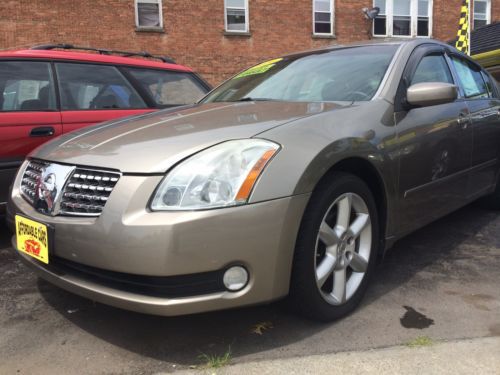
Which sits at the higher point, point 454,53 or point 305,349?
point 454,53

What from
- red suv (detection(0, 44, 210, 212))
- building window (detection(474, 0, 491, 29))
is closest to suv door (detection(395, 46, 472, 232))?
red suv (detection(0, 44, 210, 212))

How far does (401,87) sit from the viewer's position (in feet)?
9.78

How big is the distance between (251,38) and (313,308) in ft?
44.1

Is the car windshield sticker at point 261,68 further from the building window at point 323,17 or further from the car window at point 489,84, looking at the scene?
the building window at point 323,17

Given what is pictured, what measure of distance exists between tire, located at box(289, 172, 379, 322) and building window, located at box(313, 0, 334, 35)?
45.2ft

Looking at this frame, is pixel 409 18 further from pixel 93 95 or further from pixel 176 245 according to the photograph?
pixel 176 245

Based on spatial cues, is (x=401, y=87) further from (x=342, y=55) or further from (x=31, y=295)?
(x=31, y=295)

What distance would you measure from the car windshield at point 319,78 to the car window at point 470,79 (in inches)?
35.6

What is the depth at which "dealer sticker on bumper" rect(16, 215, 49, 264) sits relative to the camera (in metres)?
2.24

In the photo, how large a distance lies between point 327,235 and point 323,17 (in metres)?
14.5

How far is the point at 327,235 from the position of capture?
7.79ft

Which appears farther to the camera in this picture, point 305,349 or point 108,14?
point 108,14

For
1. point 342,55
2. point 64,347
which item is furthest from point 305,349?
point 342,55

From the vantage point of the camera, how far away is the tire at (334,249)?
2.24 m
